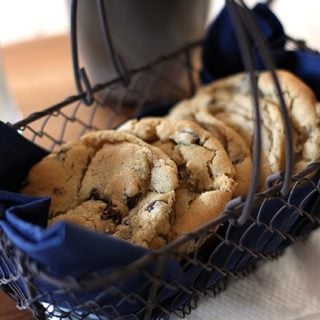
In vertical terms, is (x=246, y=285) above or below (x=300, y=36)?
below

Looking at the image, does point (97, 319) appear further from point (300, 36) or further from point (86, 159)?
point (300, 36)

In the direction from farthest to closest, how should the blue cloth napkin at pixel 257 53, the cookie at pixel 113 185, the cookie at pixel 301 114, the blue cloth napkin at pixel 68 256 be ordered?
the blue cloth napkin at pixel 257 53
the cookie at pixel 301 114
the cookie at pixel 113 185
the blue cloth napkin at pixel 68 256

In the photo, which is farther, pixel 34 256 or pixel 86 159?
pixel 86 159

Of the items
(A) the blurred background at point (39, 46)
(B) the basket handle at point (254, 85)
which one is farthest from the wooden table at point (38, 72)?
(B) the basket handle at point (254, 85)

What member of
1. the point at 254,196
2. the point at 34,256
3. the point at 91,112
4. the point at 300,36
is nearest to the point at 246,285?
the point at 254,196

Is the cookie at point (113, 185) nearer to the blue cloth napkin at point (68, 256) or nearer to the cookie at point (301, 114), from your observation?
the blue cloth napkin at point (68, 256)

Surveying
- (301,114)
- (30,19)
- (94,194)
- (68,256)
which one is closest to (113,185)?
(94,194)

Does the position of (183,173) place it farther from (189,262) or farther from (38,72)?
(38,72)

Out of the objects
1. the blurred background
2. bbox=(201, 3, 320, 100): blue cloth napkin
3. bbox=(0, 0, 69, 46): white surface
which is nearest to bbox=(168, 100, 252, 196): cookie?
bbox=(201, 3, 320, 100): blue cloth napkin
